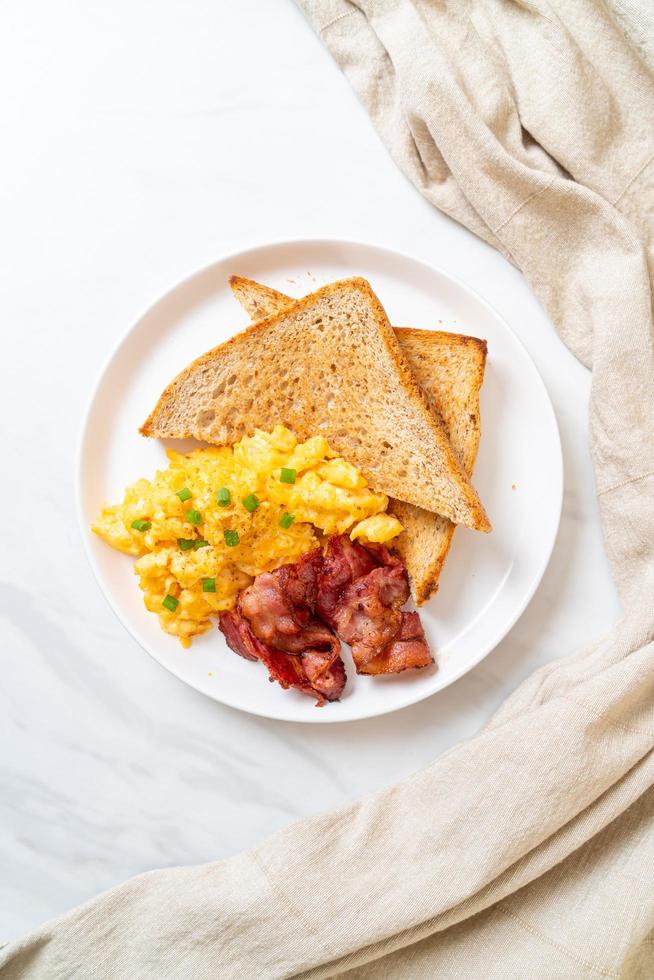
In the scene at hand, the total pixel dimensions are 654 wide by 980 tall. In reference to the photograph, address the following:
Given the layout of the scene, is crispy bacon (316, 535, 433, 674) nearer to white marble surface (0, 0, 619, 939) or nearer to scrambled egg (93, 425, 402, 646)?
scrambled egg (93, 425, 402, 646)

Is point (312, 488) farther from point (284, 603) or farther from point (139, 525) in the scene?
point (139, 525)

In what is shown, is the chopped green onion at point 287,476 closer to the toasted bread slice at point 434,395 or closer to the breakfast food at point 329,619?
the breakfast food at point 329,619

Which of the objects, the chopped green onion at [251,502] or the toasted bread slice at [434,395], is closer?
the chopped green onion at [251,502]

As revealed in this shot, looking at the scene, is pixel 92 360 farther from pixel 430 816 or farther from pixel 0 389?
pixel 430 816

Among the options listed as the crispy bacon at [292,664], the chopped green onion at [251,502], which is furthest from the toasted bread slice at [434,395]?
the chopped green onion at [251,502]

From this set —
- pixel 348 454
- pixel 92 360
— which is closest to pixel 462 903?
pixel 348 454

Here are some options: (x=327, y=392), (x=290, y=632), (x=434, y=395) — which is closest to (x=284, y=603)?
(x=290, y=632)
